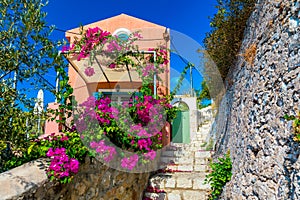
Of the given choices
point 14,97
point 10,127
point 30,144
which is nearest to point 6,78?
point 14,97

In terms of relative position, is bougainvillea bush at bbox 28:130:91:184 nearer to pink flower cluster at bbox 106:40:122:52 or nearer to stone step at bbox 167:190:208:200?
stone step at bbox 167:190:208:200

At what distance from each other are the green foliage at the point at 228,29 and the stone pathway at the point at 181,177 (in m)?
3.06

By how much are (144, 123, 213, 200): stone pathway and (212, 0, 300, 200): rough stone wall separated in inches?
50.7

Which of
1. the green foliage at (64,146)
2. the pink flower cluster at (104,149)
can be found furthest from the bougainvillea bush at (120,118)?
the green foliage at (64,146)

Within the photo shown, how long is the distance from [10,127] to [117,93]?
724cm

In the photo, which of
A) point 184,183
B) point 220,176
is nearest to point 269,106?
point 220,176

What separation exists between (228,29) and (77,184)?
165 inches

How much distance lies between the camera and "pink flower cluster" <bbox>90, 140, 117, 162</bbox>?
3.42 metres

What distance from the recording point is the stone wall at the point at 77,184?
2.06m

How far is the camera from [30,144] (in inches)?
107

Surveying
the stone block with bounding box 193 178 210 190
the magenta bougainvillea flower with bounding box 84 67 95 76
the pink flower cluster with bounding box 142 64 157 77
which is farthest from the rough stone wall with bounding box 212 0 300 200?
the magenta bougainvillea flower with bounding box 84 67 95 76

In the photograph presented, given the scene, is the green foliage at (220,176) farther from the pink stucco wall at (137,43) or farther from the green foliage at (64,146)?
the pink stucco wall at (137,43)

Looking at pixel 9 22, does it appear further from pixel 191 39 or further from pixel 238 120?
pixel 191 39

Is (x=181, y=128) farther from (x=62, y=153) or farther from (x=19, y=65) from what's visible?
(x=19, y=65)
